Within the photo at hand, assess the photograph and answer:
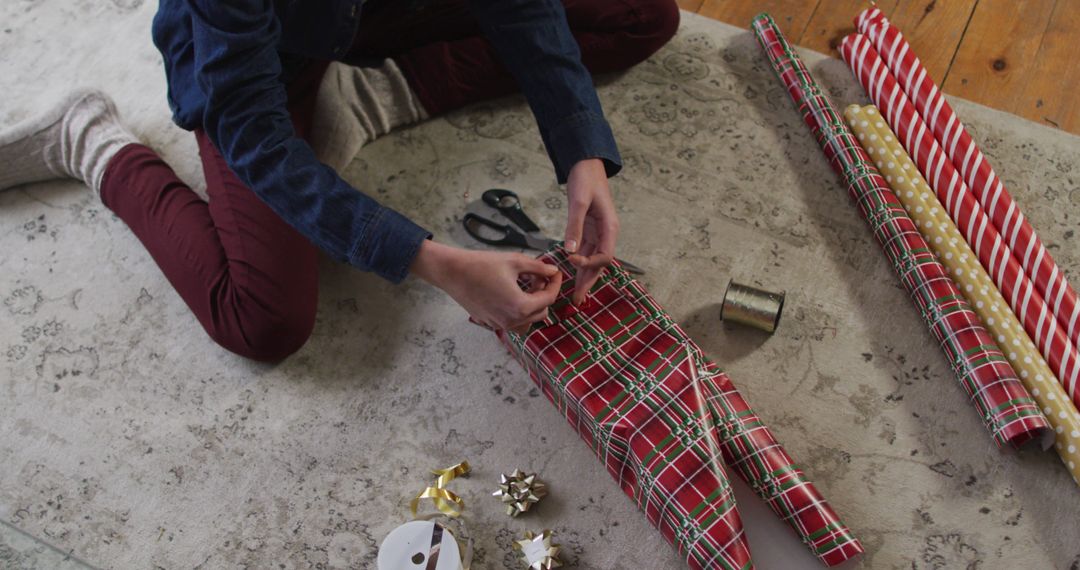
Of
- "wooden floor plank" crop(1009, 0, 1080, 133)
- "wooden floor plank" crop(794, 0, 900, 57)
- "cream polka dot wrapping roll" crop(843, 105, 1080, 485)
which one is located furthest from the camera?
"wooden floor plank" crop(794, 0, 900, 57)

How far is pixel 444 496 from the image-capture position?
47.2 inches

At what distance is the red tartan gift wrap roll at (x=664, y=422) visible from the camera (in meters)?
1.08

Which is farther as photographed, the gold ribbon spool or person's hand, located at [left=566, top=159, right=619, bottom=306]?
the gold ribbon spool

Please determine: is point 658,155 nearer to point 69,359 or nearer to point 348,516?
point 348,516

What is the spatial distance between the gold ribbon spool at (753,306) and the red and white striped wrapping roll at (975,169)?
333mm

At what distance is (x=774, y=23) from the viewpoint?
5.30ft

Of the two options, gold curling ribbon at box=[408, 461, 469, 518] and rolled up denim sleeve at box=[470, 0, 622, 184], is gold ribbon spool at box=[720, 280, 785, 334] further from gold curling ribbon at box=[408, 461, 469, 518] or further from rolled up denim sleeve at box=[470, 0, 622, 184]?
gold curling ribbon at box=[408, 461, 469, 518]

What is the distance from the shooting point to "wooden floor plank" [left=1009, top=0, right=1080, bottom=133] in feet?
5.06

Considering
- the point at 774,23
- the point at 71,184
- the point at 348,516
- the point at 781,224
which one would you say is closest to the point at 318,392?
the point at 348,516

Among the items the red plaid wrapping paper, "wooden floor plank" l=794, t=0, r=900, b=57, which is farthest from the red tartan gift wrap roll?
"wooden floor plank" l=794, t=0, r=900, b=57

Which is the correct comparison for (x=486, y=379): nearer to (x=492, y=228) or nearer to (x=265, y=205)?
(x=492, y=228)

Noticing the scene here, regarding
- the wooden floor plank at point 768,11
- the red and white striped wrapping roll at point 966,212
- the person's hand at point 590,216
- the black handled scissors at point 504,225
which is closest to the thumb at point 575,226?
the person's hand at point 590,216

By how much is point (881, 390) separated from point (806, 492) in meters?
0.24

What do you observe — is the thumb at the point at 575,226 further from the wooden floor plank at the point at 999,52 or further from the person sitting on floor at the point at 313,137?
the wooden floor plank at the point at 999,52
